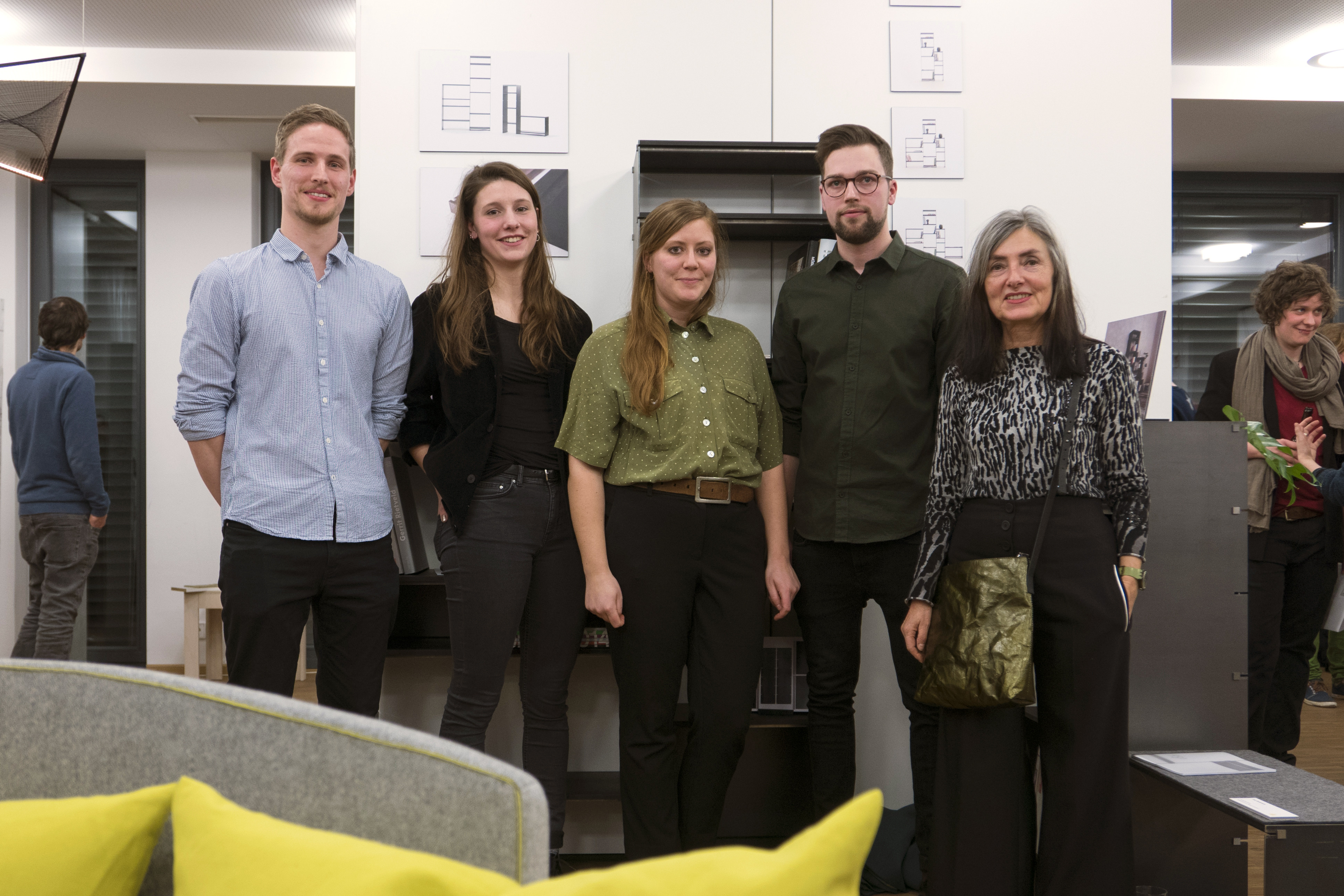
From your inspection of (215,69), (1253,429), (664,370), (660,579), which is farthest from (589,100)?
(215,69)

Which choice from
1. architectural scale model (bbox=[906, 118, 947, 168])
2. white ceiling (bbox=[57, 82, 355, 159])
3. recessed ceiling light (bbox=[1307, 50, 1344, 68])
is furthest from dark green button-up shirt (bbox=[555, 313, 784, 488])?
recessed ceiling light (bbox=[1307, 50, 1344, 68])

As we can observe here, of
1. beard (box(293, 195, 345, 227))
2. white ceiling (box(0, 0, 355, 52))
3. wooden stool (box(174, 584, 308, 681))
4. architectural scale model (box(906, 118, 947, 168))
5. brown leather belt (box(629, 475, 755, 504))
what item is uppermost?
white ceiling (box(0, 0, 355, 52))

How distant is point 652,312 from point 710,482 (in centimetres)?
42

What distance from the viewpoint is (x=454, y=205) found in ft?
9.17

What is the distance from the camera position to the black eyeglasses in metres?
2.35

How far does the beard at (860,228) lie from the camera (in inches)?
92.6

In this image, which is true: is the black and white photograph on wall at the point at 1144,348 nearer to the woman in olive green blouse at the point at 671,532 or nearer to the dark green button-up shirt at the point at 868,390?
the dark green button-up shirt at the point at 868,390

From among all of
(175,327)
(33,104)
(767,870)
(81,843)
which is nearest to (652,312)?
(81,843)

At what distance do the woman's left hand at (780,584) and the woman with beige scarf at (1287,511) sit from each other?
184 cm

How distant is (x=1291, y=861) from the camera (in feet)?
5.93

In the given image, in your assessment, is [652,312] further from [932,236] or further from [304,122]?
[932,236]

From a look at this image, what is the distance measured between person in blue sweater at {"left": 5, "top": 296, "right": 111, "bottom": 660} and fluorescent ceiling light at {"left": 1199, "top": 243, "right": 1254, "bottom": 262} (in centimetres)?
584

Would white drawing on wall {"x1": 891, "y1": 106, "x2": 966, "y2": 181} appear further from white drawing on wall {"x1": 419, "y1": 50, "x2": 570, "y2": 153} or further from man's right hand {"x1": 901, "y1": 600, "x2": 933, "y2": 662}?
man's right hand {"x1": 901, "y1": 600, "x2": 933, "y2": 662}

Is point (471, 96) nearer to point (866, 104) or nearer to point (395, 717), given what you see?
point (866, 104)
